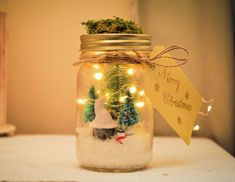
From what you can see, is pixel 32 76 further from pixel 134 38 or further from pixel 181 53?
pixel 134 38

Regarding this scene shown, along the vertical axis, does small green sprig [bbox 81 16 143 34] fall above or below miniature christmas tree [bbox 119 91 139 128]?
above

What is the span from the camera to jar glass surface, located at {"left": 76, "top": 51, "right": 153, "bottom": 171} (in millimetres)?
717

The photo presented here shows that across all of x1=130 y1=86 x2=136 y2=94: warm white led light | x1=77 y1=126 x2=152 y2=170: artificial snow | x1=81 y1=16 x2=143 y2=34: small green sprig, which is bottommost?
x1=77 y1=126 x2=152 y2=170: artificial snow

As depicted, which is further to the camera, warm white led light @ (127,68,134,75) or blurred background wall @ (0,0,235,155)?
blurred background wall @ (0,0,235,155)

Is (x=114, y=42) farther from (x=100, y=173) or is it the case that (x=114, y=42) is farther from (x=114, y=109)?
(x=100, y=173)

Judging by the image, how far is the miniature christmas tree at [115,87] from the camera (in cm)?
72

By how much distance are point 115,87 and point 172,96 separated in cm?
10

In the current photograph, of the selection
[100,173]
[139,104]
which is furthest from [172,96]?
[100,173]

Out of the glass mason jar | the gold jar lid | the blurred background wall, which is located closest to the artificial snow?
the glass mason jar

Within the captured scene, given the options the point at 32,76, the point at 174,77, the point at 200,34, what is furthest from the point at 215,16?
the point at 32,76

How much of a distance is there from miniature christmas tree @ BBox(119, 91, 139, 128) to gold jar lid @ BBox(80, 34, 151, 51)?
0.24ft

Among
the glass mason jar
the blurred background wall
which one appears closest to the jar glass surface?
the glass mason jar

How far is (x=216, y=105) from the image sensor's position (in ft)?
3.76

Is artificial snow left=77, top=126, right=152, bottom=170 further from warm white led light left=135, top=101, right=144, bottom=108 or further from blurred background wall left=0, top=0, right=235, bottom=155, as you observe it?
blurred background wall left=0, top=0, right=235, bottom=155
